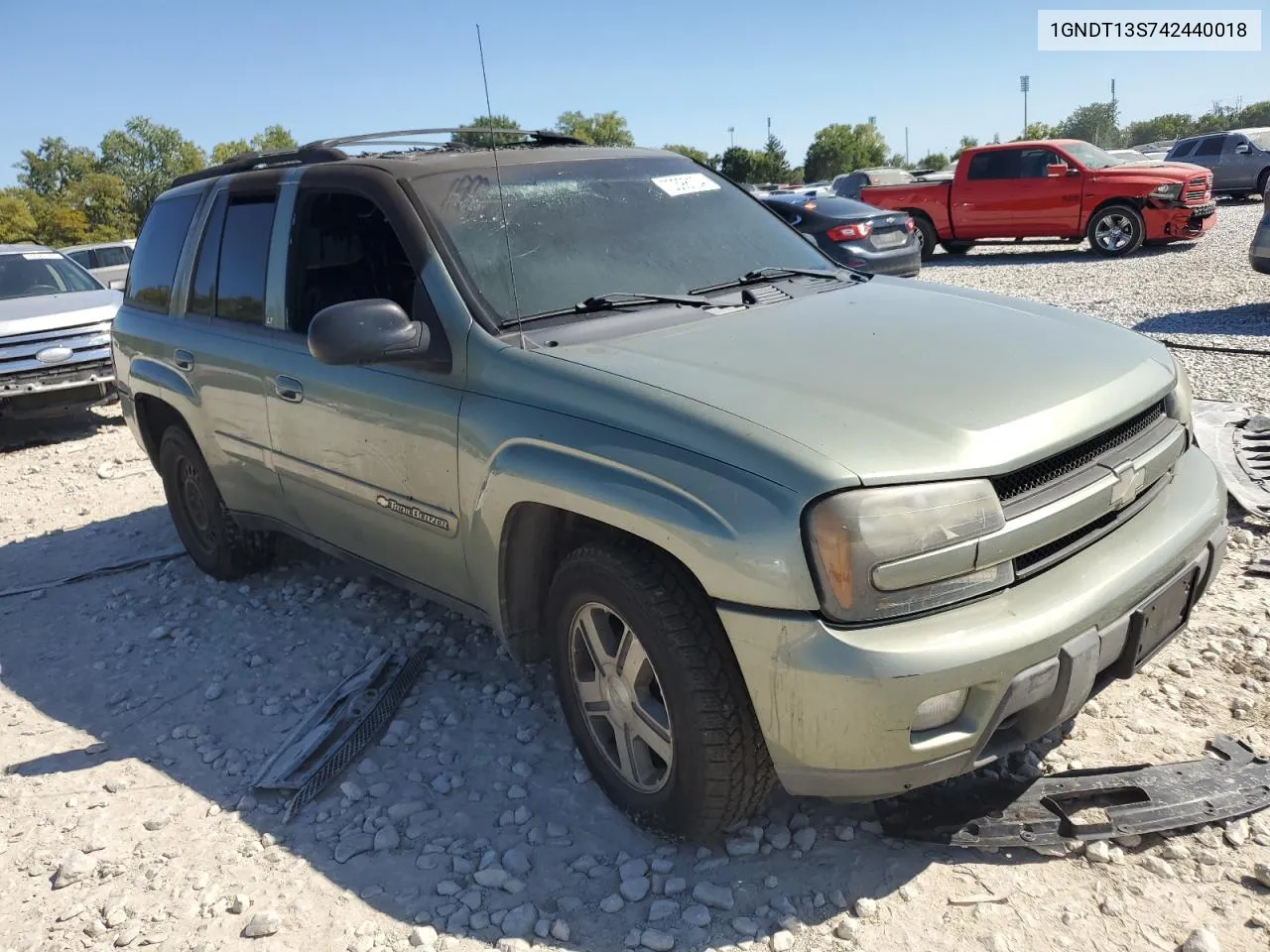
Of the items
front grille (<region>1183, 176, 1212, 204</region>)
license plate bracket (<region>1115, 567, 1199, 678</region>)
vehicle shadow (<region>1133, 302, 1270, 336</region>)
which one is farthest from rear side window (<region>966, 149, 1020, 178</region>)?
license plate bracket (<region>1115, 567, 1199, 678</region>)

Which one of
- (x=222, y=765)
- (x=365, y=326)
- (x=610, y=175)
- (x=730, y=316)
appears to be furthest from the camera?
(x=610, y=175)

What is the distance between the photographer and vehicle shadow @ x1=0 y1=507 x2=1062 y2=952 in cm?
262

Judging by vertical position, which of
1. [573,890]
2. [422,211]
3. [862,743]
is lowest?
[573,890]

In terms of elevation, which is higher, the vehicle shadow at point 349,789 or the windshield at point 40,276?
the windshield at point 40,276

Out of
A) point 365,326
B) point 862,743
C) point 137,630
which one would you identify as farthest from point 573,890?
point 137,630

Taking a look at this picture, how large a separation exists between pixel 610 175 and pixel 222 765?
8.06ft

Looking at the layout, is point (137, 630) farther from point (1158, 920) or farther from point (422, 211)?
point (1158, 920)

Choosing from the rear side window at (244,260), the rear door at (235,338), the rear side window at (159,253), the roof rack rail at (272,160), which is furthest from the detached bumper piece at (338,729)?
the rear side window at (159,253)

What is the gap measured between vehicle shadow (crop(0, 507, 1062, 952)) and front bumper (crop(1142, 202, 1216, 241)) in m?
13.6

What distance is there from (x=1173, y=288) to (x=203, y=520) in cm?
1051

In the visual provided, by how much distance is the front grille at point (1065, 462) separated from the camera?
2.34 meters

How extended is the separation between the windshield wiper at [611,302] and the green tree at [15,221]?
40.7 meters

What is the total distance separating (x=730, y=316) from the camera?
125 inches

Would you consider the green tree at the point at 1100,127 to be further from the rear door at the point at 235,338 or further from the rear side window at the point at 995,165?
the rear door at the point at 235,338
